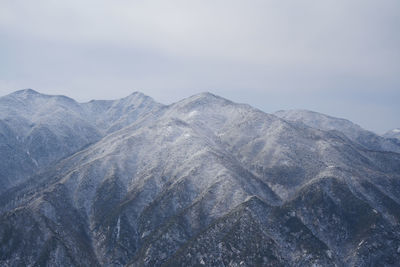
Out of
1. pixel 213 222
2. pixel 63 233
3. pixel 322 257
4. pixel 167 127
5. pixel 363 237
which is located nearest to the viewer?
pixel 322 257

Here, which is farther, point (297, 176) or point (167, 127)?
point (167, 127)

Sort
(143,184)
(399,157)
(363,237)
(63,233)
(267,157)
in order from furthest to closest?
(399,157)
(267,157)
(143,184)
(63,233)
(363,237)

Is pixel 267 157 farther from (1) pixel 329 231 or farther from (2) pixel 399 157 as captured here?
(2) pixel 399 157

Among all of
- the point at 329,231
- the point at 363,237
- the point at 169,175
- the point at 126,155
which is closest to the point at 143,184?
the point at 169,175

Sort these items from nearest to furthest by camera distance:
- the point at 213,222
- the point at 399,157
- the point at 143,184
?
the point at 213,222, the point at 143,184, the point at 399,157

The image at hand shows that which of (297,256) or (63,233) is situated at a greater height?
(297,256)

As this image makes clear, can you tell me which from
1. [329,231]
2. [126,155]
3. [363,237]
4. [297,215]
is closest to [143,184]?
[126,155]

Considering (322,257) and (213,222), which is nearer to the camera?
(322,257)

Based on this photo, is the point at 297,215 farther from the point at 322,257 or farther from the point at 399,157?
the point at 399,157

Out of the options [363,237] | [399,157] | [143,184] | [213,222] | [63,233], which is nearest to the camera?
[363,237]
